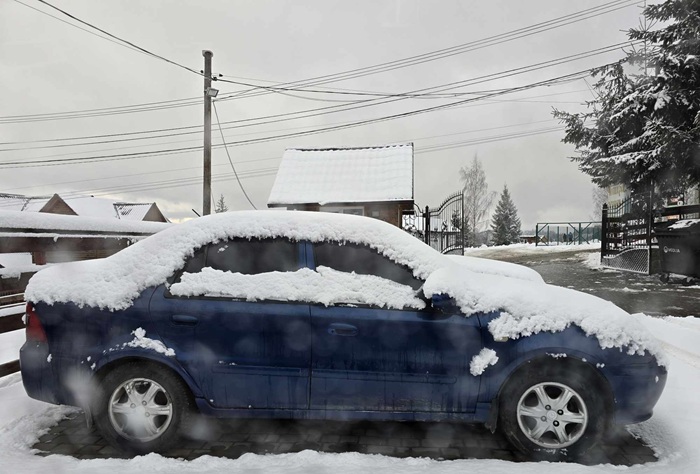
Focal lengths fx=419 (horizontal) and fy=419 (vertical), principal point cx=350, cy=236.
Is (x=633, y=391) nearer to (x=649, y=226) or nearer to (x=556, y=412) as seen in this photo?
(x=556, y=412)

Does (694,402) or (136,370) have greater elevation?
(136,370)

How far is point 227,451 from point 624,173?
15267 mm

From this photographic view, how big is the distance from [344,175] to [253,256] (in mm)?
19955

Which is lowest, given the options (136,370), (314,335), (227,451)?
(227,451)

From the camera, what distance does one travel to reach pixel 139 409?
2875mm

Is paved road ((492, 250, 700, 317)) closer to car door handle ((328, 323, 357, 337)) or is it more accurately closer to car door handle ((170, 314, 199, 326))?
car door handle ((328, 323, 357, 337))

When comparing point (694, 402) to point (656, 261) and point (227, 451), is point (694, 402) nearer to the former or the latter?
point (227, 451)

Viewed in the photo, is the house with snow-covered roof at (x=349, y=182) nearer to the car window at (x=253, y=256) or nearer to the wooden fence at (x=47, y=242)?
the wooden fence at (x=47, y=242)

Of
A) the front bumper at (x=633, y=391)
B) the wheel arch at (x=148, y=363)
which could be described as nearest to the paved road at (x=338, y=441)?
the front bumper at (x=633, y=391)

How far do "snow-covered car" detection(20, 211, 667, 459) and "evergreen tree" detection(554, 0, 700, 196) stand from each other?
430 inches

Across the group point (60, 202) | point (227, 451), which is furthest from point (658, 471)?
point (60, 202)

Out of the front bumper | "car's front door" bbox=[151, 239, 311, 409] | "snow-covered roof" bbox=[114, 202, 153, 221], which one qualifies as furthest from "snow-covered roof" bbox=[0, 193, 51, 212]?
the front bumper

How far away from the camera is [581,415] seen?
9.22ft

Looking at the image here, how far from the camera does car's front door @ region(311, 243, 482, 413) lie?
9.36ft
